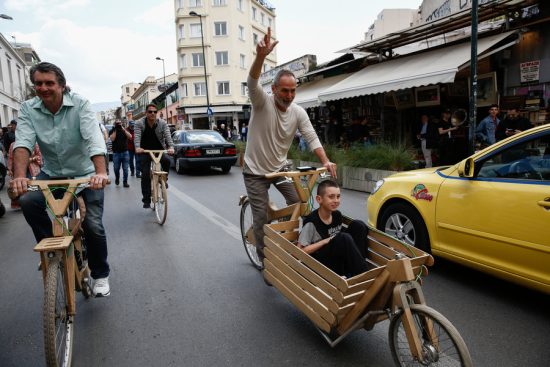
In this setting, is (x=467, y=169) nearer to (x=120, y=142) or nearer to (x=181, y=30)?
(x=120, y=142)

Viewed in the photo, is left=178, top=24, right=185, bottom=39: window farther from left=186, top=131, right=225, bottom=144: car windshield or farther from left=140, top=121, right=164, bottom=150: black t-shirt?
left=140, top=121, right=164, bottom=150: black t-shirt

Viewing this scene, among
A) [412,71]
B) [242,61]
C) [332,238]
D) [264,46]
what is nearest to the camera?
[332,238]

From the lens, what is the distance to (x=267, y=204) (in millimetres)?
3756

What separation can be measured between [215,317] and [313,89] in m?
15.0

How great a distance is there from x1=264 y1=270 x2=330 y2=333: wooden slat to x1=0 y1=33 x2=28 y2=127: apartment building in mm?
31095

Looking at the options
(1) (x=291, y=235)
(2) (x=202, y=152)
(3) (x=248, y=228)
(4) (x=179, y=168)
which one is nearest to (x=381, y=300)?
(1) (x=291, y=235)

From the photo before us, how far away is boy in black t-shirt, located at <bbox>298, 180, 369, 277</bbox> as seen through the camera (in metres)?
2.76

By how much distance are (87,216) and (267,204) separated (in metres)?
1.54

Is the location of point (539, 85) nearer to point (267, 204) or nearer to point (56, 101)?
point (267, 204)

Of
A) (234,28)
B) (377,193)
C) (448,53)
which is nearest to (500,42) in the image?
(448,53)

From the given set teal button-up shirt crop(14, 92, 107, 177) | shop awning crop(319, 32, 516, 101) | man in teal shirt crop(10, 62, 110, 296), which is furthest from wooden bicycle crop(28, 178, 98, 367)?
shop awning crop(319, 32, 516, 101)

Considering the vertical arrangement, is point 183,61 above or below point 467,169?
above

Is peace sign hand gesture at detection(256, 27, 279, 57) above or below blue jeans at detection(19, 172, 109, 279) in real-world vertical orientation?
above

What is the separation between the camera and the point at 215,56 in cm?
4553
